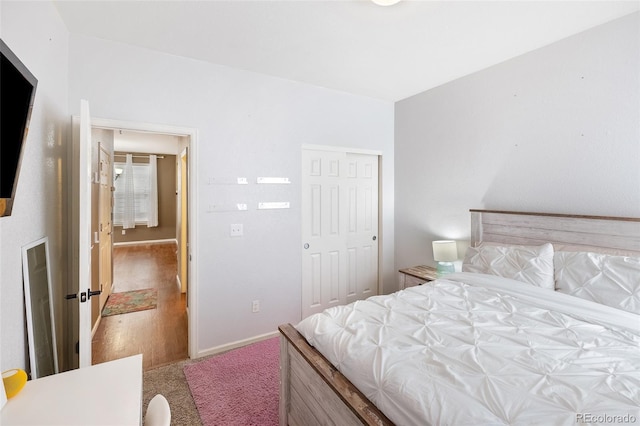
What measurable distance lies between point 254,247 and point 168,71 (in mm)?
1739

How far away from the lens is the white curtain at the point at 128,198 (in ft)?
26.1

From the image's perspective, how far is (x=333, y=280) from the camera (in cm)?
354

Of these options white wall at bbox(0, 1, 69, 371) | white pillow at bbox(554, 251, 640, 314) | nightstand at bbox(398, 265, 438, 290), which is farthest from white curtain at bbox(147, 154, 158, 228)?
white pillow at bbox(554, 251, 640, 314)

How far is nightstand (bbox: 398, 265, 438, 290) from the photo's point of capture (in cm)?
292

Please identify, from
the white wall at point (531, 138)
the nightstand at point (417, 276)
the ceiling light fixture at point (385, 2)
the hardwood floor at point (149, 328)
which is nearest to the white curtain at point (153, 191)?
the hardwood floor at point (149, 328)

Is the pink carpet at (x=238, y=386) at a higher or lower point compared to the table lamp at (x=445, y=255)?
lower

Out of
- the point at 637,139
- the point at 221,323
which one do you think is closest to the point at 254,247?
the point at 221,323

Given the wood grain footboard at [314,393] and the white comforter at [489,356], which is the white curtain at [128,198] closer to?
the wood grain footboard at [314,393]

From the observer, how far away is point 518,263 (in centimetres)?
220

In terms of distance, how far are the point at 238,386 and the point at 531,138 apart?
318 cm

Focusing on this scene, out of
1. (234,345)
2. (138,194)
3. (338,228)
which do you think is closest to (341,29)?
(338,228)

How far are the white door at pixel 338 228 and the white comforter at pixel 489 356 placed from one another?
4.73ft

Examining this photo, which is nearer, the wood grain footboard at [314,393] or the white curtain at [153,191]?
the wood grain footboard at [314,393]

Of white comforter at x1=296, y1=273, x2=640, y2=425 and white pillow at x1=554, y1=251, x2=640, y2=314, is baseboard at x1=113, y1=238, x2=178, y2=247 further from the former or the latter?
white pillow at x1=554, y1=251, x2=640, y2=314
